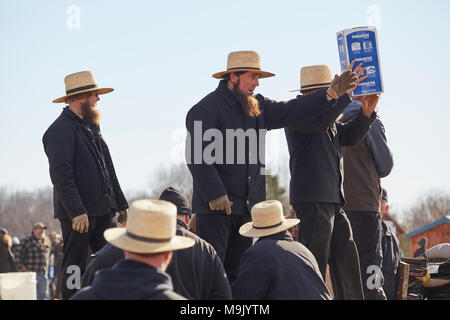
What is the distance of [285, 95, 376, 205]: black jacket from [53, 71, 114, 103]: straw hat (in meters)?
1.89

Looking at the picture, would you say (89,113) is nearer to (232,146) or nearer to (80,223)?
(80,223)

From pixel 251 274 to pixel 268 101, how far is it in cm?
232

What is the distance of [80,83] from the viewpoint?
699 cm

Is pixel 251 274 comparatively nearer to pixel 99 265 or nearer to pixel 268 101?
pixel 99 265

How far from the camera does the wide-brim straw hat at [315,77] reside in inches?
283

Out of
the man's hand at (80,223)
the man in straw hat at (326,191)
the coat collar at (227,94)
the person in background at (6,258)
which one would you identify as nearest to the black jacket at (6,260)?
the person in background at (6,258)

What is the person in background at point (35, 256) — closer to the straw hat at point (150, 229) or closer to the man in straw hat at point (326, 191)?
the man in straw hat at point (326, 191)

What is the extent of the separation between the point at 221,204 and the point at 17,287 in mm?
1761

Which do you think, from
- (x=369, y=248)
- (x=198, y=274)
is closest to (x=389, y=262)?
(x=369, y=248)

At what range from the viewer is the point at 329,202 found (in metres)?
6.64

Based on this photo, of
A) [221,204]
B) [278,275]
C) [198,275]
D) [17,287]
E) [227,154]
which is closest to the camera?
[198,275]
